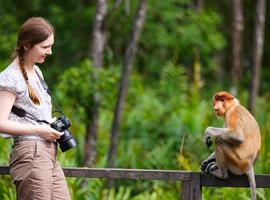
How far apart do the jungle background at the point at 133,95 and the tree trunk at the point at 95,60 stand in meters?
0.01

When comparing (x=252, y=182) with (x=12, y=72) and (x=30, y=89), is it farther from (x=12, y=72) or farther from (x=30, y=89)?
(x=12, y=72)

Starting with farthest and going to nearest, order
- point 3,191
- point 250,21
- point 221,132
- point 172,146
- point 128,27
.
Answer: point 250,21, point 128,27, point 172,146, point 3,191, point 221,132

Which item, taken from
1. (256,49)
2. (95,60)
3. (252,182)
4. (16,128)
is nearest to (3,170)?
(16,128)

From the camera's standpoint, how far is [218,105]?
478 centimetres

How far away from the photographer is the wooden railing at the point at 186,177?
4793mm

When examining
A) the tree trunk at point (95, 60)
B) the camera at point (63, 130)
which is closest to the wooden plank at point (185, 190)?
the camera at point (63, 130)

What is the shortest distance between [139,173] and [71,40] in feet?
49.3

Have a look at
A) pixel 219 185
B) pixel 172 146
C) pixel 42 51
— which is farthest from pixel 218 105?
pixel 172 146

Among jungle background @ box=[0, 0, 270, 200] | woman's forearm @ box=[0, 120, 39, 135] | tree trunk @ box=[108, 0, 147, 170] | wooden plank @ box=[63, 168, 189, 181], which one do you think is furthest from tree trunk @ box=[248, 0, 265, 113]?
woman's forearm @ box=[0, 120, 39, 135]

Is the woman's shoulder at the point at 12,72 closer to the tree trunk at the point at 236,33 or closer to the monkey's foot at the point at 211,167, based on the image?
the monkey's foot at the point at 211,167

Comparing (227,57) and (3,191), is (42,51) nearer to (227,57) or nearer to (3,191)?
(3,191)

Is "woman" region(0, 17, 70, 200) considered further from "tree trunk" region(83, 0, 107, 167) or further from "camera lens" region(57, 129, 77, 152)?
"tree trunk" region(83, 0, 107, 167)

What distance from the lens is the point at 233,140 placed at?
4.68 m

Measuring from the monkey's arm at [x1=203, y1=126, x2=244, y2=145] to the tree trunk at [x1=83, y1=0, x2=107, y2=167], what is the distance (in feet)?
17.4
